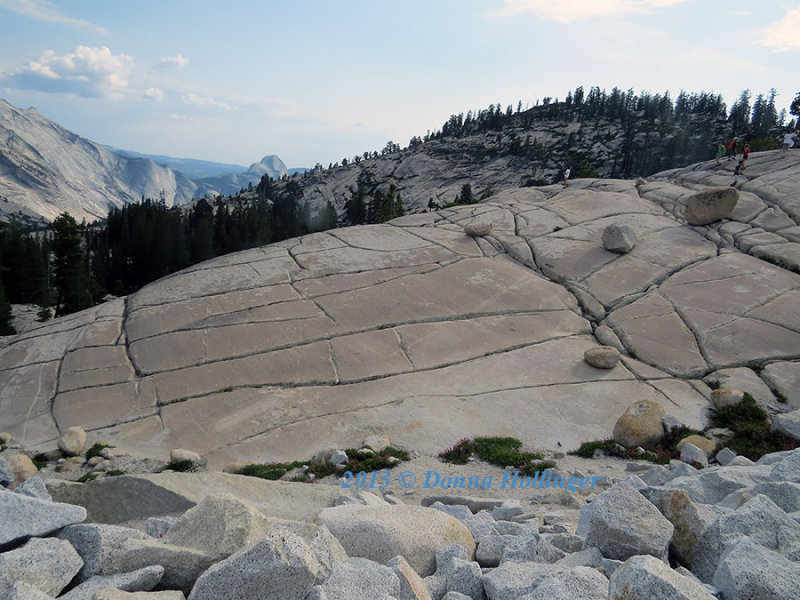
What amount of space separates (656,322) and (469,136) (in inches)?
5443

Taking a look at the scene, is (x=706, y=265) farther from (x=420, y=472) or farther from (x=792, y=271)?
(x=420, y=472)

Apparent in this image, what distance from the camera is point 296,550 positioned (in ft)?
12.4

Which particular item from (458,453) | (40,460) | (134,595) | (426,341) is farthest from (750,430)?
(40,460)

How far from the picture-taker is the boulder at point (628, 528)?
4586 millimetres

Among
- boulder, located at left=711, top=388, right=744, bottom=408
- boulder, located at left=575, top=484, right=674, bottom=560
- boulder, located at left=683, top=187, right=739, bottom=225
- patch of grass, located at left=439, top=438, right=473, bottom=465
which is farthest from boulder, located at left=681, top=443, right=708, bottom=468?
boulder, located at left=683, top=187, right=739, bottom=225

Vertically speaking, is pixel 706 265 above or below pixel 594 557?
above

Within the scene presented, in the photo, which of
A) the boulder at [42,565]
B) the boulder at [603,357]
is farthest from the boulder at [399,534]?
the boulder at [603,357]

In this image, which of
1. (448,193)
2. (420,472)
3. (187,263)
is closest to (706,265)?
(420,472)

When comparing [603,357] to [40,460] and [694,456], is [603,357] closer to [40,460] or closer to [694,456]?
[694,456]

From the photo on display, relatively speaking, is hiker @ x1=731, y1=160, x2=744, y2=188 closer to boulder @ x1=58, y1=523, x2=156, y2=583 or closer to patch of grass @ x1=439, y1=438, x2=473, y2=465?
patch of grass @ x1=439, y1=438, x2=473, y2=465

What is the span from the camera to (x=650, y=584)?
11.0ft

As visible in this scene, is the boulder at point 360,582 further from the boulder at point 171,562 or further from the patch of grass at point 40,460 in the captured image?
the patch of grass at point 40,460

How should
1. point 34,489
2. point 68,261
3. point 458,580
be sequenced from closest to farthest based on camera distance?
point 458,580, point 34,489, point 68,261

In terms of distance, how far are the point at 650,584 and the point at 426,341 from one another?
1319 cm
